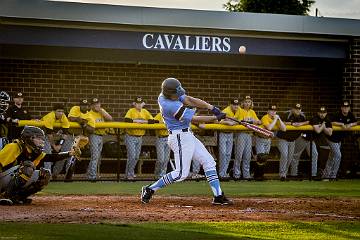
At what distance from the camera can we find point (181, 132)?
38.6 ft

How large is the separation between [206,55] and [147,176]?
14.5 ft

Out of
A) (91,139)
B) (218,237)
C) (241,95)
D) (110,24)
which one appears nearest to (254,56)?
(241,95)

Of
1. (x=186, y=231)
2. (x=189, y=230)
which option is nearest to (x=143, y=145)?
(x=189, y=230)

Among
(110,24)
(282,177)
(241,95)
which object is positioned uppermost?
(110,24)

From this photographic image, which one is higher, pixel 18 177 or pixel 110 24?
pixel 110 24

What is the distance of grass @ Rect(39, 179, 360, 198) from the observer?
14.4 metres

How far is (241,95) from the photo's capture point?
73.0ft

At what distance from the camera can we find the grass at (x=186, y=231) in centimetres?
816

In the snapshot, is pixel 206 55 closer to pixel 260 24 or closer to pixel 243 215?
pixel 260 24

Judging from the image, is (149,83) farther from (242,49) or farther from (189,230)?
(189,230)

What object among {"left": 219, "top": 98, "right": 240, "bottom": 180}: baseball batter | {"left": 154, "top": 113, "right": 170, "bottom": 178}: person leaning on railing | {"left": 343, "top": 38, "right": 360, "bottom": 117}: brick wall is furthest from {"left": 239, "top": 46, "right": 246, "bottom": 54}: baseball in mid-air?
{"left": 154, "top": 113, "right": 170, "bottom": 178}: person leaning on railing

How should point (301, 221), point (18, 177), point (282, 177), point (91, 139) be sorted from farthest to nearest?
point (282, 177)
point (91, 139)
point (18, 177)
point (301, 221)

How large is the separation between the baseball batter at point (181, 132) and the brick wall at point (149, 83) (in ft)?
30.4

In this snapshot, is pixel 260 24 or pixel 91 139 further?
pixel 260 24
